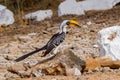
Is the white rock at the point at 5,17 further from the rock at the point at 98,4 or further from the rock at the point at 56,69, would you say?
the rock at the point at 56,69

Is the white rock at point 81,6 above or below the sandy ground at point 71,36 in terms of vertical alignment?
above

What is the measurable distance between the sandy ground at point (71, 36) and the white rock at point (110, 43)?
0.49 metres

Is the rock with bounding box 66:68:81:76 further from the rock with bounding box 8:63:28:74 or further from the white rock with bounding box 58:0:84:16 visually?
the white rock with bounding box 58:0:84:16

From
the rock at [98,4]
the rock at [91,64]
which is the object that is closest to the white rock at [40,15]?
the rock at [98,4]

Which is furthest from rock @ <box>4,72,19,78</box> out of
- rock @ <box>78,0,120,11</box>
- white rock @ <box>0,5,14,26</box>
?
rock @ <box>78,0,120,11</box>

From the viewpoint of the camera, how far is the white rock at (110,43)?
27.9ft

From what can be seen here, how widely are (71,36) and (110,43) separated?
11.7 feet

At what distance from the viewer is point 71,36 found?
1202cm

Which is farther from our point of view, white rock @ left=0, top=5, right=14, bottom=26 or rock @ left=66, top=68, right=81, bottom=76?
white rock @ left=0, top=5, right=14, bottom=26

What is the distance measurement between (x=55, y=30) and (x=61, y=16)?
6.13 feet

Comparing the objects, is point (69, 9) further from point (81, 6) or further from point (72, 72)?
point (72, 72)

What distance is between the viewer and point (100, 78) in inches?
299

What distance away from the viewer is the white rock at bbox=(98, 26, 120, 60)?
850 centimetres

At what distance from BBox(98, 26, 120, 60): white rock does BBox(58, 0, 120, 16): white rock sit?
6.03 metres
